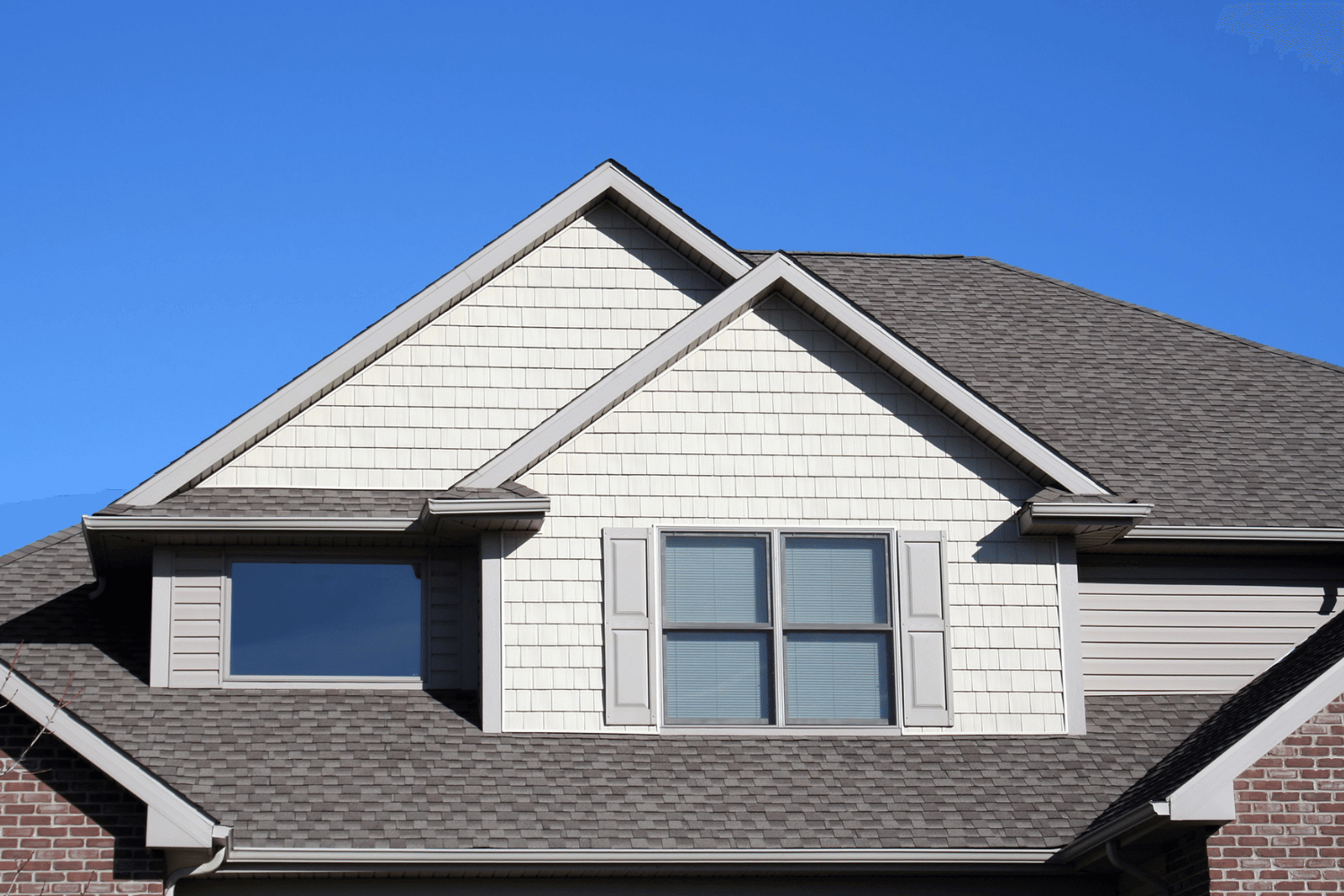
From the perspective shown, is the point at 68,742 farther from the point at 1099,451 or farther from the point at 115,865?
the point at 1099,451

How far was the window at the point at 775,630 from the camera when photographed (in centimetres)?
1259

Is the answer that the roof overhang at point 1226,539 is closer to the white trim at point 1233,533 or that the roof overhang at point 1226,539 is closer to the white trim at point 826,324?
the white trim at point 1233,533

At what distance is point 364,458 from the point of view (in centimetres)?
1359

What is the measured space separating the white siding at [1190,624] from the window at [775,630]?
2060 mm

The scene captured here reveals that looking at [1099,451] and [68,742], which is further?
[1099,451]

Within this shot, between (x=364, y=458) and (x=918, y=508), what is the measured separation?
474 centimetres

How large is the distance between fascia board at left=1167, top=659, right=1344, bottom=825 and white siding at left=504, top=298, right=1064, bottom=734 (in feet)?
7.38

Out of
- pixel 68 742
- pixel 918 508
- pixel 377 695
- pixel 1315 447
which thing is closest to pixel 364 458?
pixel 377 695

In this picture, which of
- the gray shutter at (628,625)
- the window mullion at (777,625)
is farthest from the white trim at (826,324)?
the window mullion at (777,625)

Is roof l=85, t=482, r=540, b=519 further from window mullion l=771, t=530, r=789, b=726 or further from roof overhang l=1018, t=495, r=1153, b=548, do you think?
roof overhang l=1018, t=495, r=1153, b=548

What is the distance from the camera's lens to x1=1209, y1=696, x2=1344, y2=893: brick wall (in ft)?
34.3

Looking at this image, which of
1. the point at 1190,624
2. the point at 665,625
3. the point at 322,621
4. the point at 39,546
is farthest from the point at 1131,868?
the point at 39,546

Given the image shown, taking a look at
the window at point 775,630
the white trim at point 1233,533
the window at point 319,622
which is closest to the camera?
the window at point 775,630

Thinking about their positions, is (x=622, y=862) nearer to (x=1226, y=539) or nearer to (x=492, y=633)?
(x=492, y=633)
